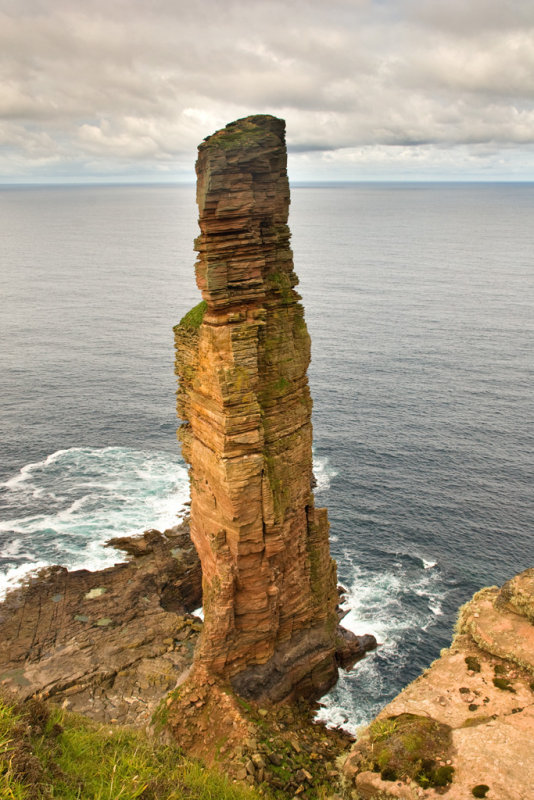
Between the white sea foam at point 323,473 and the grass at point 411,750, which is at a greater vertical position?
the grass at point 411,750

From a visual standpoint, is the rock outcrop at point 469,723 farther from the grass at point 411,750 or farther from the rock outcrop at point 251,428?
the rock outcrop at point 251,428

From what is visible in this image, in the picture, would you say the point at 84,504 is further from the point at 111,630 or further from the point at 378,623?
the point at 378,623

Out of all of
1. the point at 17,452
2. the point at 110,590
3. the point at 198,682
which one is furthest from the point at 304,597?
the point at 17,452

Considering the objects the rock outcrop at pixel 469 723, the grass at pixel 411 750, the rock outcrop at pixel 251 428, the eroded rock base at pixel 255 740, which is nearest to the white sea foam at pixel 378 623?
the rock outcrop at pixel 251 428

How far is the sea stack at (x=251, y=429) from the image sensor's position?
36.6 meters

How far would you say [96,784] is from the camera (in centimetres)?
1953

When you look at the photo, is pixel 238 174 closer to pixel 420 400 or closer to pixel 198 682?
pixel 198 682

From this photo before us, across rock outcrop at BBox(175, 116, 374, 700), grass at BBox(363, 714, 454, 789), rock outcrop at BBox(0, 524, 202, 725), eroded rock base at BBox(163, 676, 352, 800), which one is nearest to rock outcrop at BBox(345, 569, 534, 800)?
grass at BBox(363, 714, 454, 789)

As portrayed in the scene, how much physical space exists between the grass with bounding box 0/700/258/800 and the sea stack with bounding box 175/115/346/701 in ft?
51.4

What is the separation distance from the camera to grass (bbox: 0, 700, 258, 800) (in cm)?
1762

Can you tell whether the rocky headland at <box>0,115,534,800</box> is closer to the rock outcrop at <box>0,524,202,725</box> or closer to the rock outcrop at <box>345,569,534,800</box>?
the rock outcrop at <box>345,569,534,800</box>

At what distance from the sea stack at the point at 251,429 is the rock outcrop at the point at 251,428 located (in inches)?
3.2

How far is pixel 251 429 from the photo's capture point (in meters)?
38.0

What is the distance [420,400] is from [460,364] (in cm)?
1674
